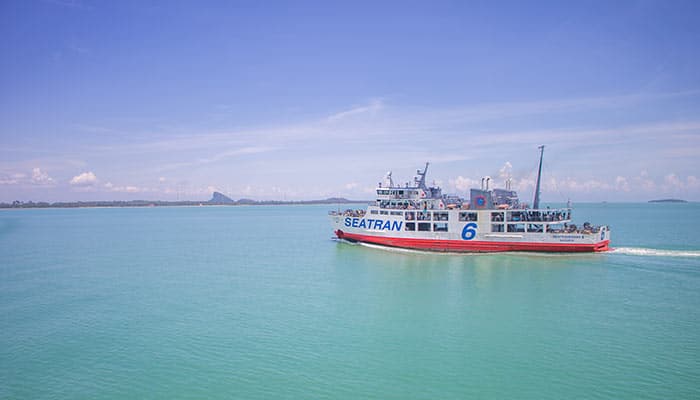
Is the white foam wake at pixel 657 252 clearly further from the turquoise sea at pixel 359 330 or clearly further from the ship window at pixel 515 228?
the ship window at pixel 515 228

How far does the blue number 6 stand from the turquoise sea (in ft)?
17.7

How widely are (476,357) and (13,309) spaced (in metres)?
32.7

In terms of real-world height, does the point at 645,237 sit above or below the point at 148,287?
above

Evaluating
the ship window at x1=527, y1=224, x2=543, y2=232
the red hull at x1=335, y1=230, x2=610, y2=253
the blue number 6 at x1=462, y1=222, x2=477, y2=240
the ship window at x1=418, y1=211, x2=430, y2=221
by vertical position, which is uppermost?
the ship window at x1=418, y1=211, x2=430, y2=221

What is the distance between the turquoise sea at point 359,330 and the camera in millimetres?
17438

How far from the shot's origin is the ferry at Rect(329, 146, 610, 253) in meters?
47.4

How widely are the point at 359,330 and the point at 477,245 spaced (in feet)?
99.6

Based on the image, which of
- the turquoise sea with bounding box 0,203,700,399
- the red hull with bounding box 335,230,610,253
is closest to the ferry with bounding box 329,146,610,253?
the red hull with bounding box 335,230,610,253

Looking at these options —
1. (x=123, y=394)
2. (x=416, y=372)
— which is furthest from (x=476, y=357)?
(x=123, y=394)

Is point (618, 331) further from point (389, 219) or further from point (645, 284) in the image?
point (389, 219)

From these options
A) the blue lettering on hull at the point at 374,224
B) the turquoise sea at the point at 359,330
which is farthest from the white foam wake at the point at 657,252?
the blue lettering on hull at the point at 374,224

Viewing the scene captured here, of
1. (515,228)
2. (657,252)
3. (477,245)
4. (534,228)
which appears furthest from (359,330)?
(657,252)

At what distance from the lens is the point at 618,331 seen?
2292 centimetres

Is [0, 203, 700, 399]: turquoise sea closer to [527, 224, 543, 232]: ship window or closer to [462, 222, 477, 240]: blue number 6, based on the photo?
[462, 222, 477, 240]: blue number 6
